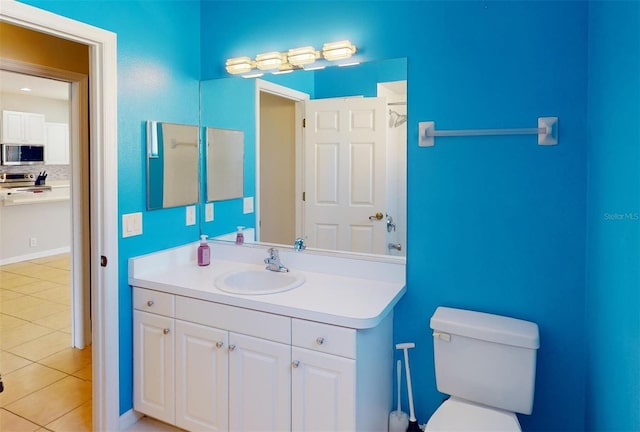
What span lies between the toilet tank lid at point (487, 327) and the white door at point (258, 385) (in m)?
0.68

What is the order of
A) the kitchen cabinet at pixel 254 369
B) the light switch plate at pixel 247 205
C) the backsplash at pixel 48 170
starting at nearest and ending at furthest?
1. the kitchen cabinet at pixel 254 369
2. the light switch plate at pixel 247 205
3. the backsplash at pixel 48 170

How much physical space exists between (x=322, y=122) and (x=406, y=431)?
5.21 feet

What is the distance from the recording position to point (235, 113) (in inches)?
104

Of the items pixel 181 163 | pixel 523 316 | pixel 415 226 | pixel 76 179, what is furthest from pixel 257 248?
pixel 76 179

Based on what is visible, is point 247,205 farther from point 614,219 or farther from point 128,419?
point 614,219

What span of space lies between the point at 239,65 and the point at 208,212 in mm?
894

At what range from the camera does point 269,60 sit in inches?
94.2

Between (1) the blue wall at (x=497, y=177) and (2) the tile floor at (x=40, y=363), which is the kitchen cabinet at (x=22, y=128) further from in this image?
(1) the blue wall at (x=497, y=177)

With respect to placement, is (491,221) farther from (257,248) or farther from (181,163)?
(181,163)

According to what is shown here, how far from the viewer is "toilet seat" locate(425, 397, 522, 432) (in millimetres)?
1647

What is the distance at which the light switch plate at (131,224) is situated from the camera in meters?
2.24

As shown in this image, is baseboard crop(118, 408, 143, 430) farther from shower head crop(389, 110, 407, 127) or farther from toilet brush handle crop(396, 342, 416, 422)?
shower head crop(389, 110, 407, 127)

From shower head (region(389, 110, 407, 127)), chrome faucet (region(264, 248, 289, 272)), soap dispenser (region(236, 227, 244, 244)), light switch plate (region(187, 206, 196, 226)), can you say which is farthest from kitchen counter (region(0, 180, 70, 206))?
shower head (region(389, 110, 407, 127))

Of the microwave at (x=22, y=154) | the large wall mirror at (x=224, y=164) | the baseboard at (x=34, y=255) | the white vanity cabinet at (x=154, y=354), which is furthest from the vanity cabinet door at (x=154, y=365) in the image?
the microwave at (x=22, y=154)
